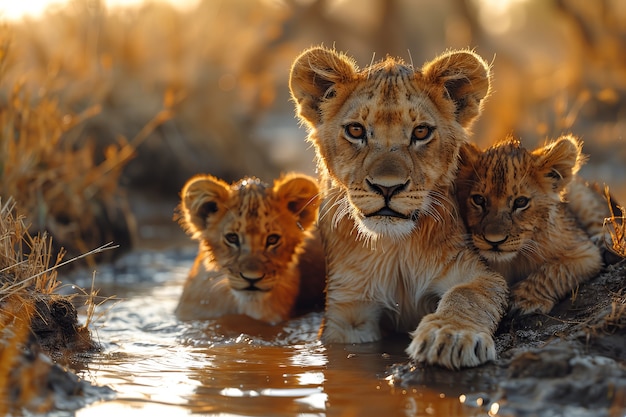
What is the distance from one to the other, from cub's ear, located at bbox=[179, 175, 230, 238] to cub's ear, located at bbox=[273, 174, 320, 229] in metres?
0.35

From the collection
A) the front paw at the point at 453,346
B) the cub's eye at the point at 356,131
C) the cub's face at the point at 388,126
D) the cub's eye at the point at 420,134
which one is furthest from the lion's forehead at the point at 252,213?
the front paw at the point at 453,346

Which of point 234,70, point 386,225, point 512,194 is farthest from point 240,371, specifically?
point 234,70

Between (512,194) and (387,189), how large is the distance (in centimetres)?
82

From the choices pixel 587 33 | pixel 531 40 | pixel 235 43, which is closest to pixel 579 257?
pixel 235 43

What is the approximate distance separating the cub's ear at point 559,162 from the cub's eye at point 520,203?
0.64 ft

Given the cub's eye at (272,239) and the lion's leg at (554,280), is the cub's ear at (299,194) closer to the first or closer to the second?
the cub's eye at (272,239)

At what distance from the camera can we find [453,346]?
14.4 ft

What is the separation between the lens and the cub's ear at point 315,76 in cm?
537

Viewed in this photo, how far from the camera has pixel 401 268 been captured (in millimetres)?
5320

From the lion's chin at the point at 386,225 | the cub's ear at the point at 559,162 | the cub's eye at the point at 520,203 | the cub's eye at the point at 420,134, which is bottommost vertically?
the lion's chin at the point at 386,225

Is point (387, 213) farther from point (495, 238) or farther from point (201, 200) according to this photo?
point (201, 200)

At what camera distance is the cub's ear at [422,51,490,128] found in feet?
17.0

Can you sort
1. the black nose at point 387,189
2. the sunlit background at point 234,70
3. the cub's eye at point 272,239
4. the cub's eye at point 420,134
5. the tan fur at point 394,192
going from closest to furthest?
the black nose at point 387,189 < the tan fur at point 394,192 < the cub's eye at point 420,134 < the cub's eye at point 272,239 < the sunlit background at point 234,70

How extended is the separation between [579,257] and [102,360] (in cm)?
250
